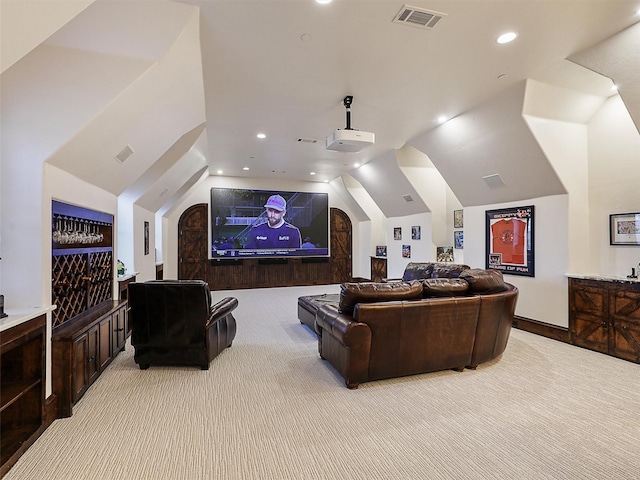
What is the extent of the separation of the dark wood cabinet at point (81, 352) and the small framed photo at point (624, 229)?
21.1 feet

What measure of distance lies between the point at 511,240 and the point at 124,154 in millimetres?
5936

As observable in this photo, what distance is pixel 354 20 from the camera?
2.71m

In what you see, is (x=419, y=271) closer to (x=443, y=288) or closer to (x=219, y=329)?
(x=443, y=288)

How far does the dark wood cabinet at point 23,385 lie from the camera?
224cm

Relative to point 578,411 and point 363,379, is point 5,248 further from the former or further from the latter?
point 578,411

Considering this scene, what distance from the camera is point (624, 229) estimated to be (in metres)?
4.27

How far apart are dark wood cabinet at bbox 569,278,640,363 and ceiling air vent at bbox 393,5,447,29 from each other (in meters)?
3.88

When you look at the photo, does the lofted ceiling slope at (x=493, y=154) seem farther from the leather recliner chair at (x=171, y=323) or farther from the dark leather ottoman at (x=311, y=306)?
the leather recliner chair at (x=171, y=323)

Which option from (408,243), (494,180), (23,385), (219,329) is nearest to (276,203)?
(408,243)

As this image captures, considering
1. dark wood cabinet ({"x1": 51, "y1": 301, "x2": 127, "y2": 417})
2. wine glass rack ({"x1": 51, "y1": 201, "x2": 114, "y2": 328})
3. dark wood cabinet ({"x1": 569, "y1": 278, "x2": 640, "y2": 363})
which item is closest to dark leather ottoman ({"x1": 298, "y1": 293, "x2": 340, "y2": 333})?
dark wood cabinet ({"x1": 51, "y1": 301, "x2": 127, "y2": 417})

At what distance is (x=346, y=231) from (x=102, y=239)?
7783 millimetres

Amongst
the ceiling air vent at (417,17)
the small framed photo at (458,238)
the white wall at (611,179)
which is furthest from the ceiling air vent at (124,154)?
the small framed photo at (458,238)

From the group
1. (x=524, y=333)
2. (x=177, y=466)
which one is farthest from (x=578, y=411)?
(x=177, y=466)

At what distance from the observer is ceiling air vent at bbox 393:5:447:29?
101 inches
